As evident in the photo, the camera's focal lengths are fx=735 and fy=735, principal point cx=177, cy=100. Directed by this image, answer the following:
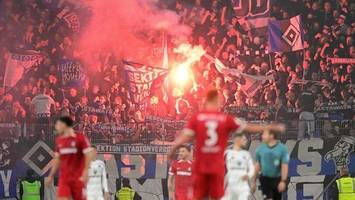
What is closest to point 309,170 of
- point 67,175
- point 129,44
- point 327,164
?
→ point 327,164

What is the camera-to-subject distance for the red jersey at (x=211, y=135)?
1073 centimetres

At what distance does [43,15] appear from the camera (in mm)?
26391

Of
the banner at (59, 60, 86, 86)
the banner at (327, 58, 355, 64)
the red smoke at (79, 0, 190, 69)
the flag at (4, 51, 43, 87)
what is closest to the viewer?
the flag at (4, 51, 43, 87)

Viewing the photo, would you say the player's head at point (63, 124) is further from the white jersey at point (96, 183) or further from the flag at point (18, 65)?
the flag at point (18, 65)

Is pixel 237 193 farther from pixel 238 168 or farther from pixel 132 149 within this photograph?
pixel 132 149

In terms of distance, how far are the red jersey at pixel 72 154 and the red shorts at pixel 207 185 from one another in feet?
7.91

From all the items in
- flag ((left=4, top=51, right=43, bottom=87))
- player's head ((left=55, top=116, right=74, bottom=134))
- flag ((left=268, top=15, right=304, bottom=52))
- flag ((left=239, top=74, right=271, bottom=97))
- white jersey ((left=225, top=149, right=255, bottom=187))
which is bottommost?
white jersey ((left=225, top=149, right=255, bottom=187))

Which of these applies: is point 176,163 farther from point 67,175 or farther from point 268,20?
point 268,20

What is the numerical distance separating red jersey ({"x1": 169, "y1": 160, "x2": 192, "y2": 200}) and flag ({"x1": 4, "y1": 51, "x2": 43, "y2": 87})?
10.9 metres

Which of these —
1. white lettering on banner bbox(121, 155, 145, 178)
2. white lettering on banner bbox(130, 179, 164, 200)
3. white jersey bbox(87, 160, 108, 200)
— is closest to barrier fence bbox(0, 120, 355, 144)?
white lettering on banner bbox(121, 155, 145, 178)

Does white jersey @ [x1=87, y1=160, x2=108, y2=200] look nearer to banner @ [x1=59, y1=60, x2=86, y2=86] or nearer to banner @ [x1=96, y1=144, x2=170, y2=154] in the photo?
banner @ [x1=96, y1=144, x2=170, y2=154]

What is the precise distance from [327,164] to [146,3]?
9.15m

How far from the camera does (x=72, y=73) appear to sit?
26125 mm

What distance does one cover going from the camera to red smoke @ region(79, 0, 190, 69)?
27.0 metres
